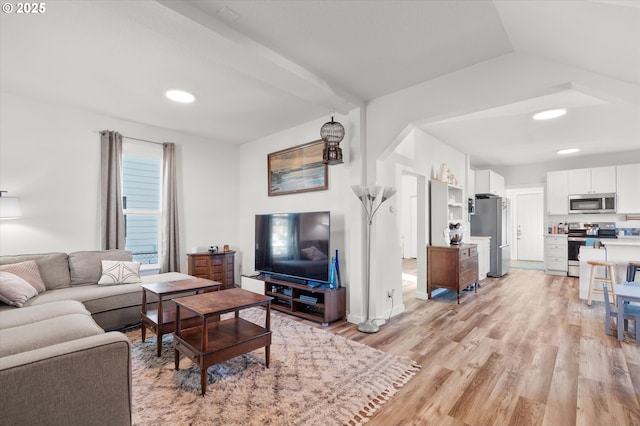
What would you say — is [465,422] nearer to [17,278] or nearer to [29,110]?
[17,278]

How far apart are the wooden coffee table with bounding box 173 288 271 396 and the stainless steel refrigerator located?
575cm

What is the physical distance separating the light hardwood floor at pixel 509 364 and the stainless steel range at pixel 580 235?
2.63 meters

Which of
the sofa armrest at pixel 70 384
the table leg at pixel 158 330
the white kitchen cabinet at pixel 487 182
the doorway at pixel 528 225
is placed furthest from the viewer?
the doorway at pixel 528 225

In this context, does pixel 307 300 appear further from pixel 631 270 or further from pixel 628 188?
pixel 628 188

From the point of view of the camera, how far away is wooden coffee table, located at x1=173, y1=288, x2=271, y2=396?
2.07m

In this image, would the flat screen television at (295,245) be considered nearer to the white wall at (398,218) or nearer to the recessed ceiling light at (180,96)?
the white wall at (398,218)

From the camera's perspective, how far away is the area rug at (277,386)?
1847 millimetres

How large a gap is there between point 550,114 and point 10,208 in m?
6.52


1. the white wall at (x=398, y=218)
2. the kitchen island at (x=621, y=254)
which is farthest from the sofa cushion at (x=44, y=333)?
the kitchen island at (x=621, y=254)

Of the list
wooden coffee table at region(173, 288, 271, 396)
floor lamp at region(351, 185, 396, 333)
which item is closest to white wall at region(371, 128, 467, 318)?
floor lamp at region(351, 185, 396, 333)

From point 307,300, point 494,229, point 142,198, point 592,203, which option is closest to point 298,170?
point 307,300

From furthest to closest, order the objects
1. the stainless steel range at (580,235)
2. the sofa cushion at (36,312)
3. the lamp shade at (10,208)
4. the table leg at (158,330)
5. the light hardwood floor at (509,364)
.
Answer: the stainless steel range at (580,235), the lamp shade at (10,208), the table leg at (158,330), the sofa cushion at (36,312), the light hardwood floor at (509,364)

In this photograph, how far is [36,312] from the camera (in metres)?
2.41

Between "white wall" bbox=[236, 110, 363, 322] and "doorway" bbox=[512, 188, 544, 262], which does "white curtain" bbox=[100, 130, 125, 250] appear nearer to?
"white wall" bbox=[236, 110, 363, 322]
